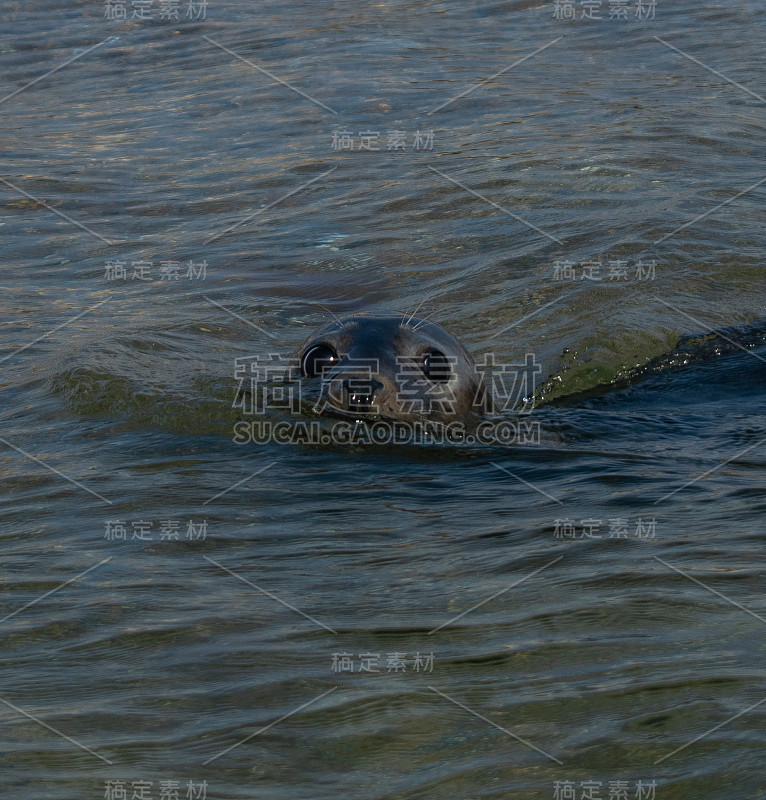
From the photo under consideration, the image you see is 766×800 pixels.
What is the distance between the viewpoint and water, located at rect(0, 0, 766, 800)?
288 centimetres

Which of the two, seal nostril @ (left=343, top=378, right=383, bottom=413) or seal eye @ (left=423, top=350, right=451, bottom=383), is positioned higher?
seal eye @ (left=423, top=350, right=451, bottom=383)

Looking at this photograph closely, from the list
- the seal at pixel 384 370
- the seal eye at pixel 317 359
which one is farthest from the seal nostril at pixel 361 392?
the seal eye at pixel 317 359

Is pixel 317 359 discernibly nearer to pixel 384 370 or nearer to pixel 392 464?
pixel 384 370

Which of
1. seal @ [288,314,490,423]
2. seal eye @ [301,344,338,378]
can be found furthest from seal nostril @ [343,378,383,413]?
seal eye @ [301,344,338,378]

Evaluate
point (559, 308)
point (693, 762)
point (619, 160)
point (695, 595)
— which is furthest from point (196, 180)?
point (693, 762)

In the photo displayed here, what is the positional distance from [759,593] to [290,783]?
5.07 feet

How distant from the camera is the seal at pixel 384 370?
4.95m

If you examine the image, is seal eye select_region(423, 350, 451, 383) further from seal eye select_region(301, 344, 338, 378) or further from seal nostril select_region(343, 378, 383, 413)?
seal eye select_region(301, 344, 338, 378)

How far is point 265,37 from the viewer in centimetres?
1598

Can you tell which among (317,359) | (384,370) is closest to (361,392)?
(384,370)

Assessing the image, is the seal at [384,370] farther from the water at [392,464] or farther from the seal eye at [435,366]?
the water at [392,464]

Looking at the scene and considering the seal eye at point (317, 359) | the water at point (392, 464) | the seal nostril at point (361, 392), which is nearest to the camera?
the water at point (392, 464)

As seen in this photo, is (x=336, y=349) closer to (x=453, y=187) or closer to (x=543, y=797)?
(x=543, y=797)

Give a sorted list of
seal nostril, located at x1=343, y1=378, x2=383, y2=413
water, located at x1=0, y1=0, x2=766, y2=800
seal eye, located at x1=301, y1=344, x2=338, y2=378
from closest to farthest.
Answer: water, located at x1=0, y1=0, x2=766, y2=800 < seal nostril, located at x1=343, y1=378, x2=383, y2=413 < seal eye, located at x1=301, y1=344, x2=338, y2=378
